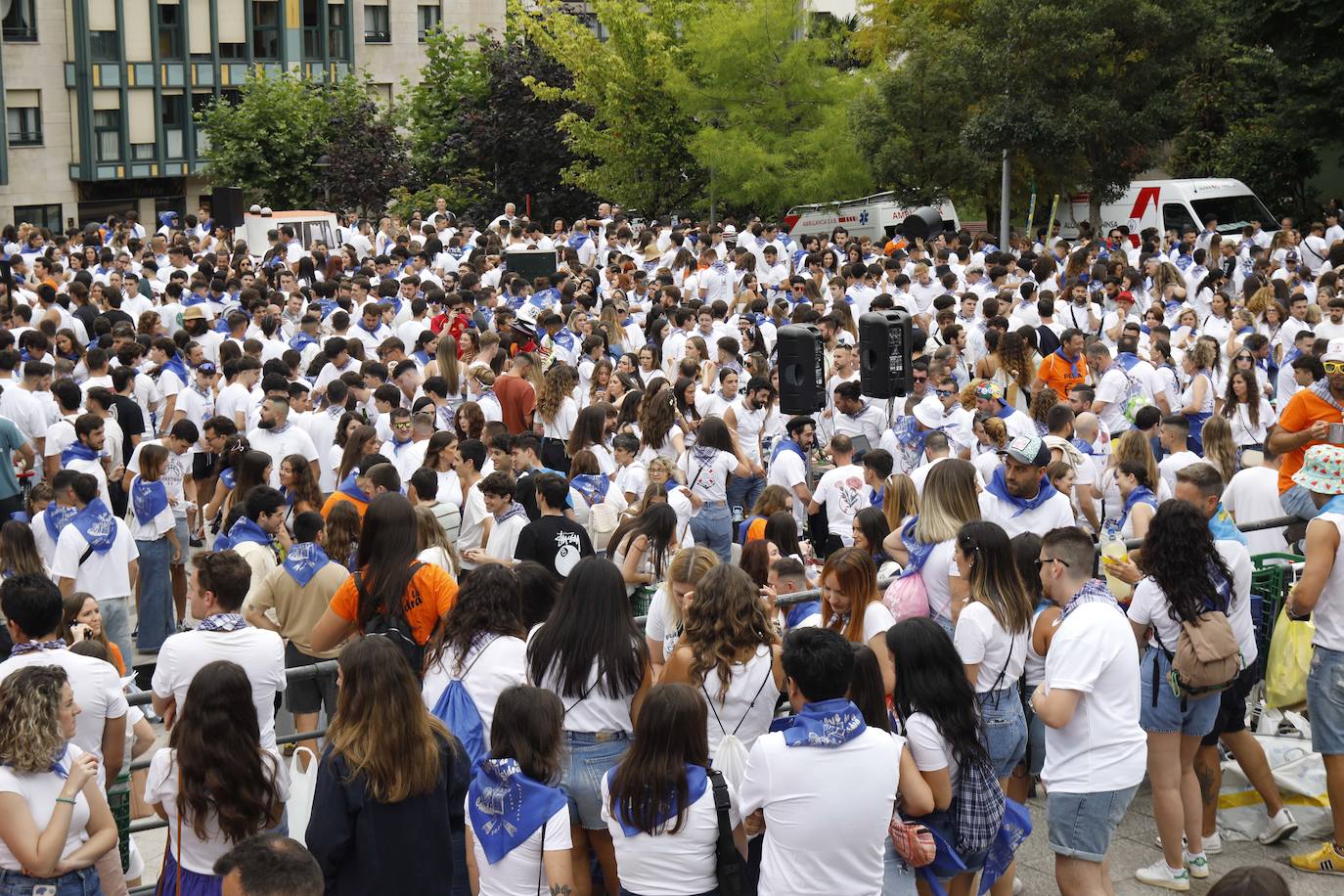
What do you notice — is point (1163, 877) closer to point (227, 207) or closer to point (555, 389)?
point (555, 389)

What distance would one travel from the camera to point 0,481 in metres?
11.4

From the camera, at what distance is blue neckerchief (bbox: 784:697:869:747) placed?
5027 millimetres

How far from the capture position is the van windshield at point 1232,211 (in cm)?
2859

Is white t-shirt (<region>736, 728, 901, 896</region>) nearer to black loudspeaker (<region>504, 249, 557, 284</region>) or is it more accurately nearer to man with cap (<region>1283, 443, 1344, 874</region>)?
man with cap (<region>1283, 443, 1344, 874</region>)

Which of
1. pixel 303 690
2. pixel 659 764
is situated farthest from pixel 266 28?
pixel 659 764

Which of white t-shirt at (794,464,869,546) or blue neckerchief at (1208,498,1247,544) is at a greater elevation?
blue neckerchief at (1208,498,1247,544)

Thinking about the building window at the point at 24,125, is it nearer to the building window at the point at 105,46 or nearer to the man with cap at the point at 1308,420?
the building window at the point at 105,46

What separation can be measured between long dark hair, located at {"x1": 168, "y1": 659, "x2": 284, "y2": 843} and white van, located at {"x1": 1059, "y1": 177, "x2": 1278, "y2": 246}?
25187mm

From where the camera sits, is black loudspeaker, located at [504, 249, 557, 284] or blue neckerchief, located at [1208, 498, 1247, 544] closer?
blue neckerchief, located at [1208, 498, 1247, 544]

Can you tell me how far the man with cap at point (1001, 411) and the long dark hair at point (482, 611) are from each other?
17.1ft

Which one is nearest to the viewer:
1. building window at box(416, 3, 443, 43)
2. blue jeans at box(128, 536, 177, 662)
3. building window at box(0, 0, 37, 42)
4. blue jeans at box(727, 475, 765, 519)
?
blue jeans at box(128, 536, 177, 662)

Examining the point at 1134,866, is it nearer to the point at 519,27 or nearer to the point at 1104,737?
the point at 1104,737

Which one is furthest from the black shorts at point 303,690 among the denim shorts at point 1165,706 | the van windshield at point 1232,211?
the van windshield at point 1232,211

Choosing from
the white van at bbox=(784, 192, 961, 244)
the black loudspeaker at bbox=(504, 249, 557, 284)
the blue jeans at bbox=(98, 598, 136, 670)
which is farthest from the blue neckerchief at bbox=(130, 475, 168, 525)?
the white van at bbox=(784, 192, 961, 244)
